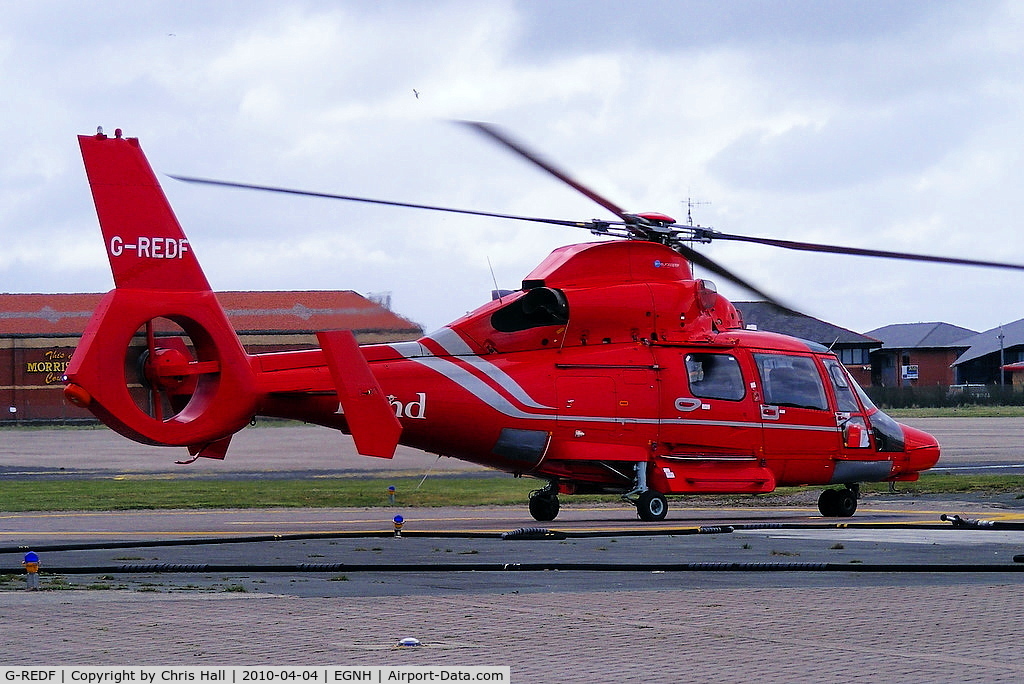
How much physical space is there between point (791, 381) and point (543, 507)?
5.18 metres

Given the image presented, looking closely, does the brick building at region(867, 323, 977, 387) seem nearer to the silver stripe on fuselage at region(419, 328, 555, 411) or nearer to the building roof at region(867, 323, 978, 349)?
the building roof at region(867, 323, 978, 349)

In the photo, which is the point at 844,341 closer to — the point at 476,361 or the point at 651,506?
the point at 651,506

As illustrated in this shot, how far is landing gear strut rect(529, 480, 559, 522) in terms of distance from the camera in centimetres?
2395

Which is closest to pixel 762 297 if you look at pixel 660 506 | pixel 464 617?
pixel 660 506

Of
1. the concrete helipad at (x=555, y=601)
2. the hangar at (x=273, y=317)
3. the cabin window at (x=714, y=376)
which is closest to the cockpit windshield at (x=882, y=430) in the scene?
the cabin window at (x=714, y=376)

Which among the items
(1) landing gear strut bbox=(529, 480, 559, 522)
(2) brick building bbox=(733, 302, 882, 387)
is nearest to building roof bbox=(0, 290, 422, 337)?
(1) landing gear strut bbox=(529, 480, 559, 522)

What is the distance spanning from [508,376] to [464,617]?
432 inches

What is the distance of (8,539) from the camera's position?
2061cm

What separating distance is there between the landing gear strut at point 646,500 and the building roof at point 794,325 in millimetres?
3618

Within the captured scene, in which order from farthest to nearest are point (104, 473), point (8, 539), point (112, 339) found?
point (104, 473) < point (8, 539) < point (112, 339)

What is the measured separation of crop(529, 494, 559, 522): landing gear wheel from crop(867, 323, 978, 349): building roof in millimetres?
112790

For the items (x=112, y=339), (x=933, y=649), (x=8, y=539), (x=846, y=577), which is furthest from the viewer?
(x=8, y=539)

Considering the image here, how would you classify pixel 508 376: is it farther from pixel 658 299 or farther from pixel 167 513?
pixel 167 513

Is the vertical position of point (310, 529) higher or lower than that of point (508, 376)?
lower
